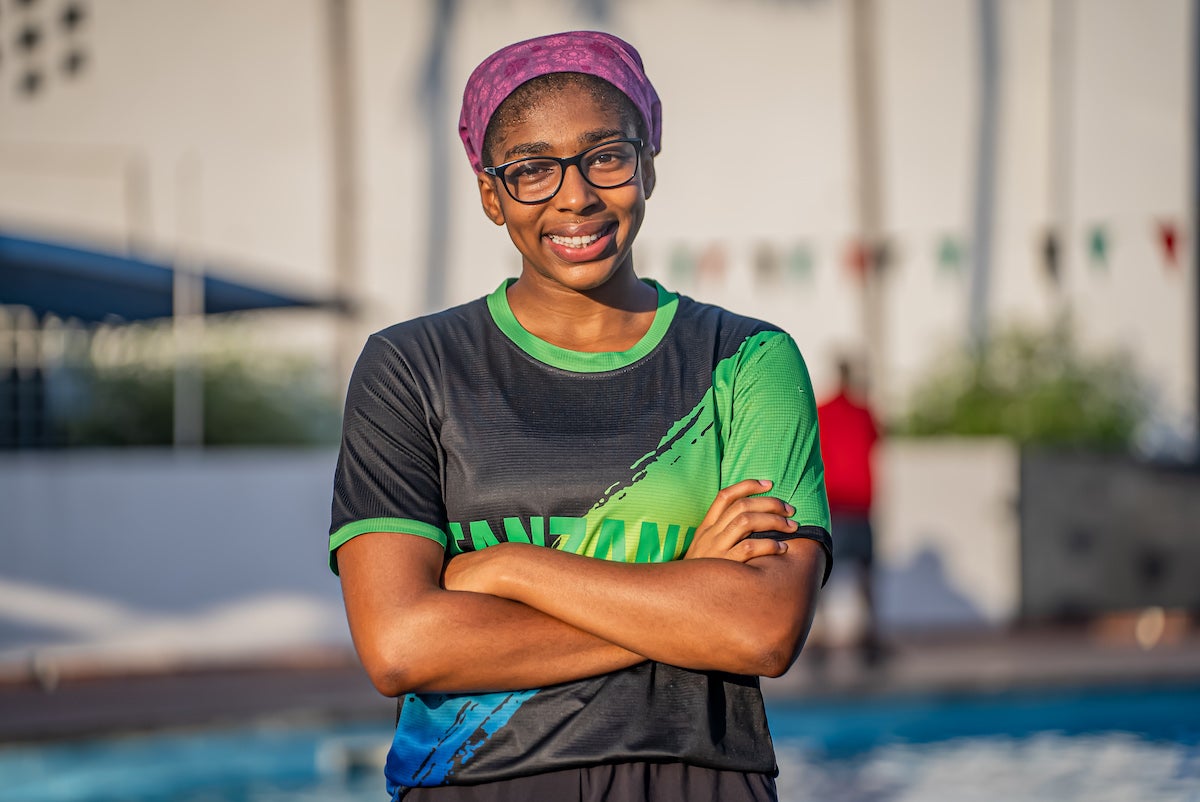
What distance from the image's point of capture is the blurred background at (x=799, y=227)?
11.5m

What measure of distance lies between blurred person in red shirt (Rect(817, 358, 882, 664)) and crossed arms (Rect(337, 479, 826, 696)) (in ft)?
23.7

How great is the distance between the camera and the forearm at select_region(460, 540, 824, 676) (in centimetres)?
186

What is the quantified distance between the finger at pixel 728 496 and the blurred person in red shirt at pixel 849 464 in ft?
23.6

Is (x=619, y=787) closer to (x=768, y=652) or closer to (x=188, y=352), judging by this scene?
(x=768, y=652)

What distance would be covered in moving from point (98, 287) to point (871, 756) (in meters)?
5.85

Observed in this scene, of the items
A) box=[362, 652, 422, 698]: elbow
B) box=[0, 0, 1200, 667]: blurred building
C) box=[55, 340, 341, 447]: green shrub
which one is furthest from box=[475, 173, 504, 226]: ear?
box=[0, 0, 1200, 667]: blurred building

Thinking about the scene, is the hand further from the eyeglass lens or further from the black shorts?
the eyeglass lens

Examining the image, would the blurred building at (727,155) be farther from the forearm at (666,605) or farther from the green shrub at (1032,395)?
the forearm at (666,605)

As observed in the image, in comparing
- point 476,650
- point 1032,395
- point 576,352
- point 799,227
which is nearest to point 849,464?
point 1032,395

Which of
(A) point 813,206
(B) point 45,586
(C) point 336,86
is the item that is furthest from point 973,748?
(C) point 336,86

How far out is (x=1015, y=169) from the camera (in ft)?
48.7

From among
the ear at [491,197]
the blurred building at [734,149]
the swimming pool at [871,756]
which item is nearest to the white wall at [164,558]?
the swimming pool at [871,756]

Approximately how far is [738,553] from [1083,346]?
505 inches

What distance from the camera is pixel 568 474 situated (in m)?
1.88
